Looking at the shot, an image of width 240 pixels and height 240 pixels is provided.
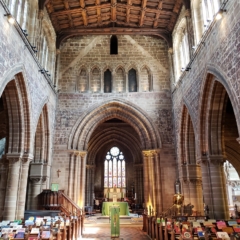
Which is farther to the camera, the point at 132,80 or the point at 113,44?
the point at 113,44

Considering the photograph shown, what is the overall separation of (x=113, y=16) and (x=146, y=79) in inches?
171

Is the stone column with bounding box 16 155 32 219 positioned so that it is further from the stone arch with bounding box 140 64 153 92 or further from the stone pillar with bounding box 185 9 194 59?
the stone pillar with bounding box 185 9 194 59

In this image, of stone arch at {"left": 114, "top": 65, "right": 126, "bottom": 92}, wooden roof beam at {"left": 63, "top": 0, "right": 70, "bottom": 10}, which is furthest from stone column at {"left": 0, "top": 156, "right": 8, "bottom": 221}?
wooden roof beam at {"left": 63, "top": 0, "right": 70, "bottom": 10}

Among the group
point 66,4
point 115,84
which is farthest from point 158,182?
point 66,4

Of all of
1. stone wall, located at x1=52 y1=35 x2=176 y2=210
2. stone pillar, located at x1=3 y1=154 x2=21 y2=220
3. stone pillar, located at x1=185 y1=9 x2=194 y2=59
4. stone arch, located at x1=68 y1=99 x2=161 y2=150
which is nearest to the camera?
stone pillar, located at x1=3 y1=154 x2=21 y2=220

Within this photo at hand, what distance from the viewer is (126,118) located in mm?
17016

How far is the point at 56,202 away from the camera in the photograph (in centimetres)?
1343

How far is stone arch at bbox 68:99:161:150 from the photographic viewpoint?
52.7 ft

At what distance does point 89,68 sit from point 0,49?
29.3 feet

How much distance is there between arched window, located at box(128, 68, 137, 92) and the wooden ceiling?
8.38ft

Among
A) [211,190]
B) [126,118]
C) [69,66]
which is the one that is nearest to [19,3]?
[69,66]

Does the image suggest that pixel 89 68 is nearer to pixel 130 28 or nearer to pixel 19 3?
pixel 130 28

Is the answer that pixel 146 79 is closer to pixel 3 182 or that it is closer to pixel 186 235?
pixel 3 182

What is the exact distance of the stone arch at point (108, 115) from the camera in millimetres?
16066
